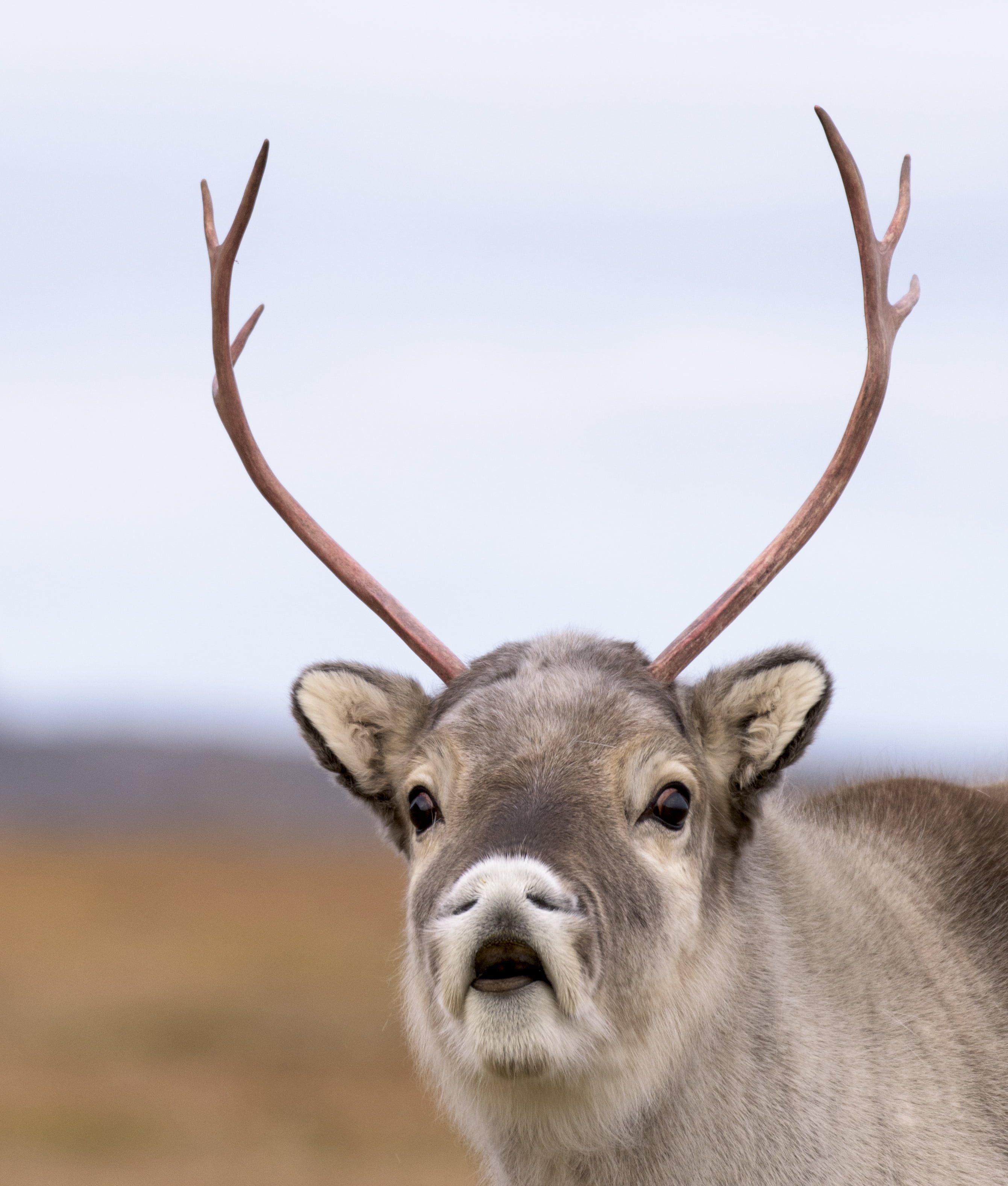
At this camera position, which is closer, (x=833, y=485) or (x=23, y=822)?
(x=833, y=485)

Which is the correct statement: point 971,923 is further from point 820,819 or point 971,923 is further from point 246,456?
point 246,456

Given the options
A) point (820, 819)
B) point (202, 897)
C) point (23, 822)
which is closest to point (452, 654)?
point (820, 819)

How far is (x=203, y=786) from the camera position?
145 meters

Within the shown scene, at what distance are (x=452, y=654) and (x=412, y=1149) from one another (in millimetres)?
18245

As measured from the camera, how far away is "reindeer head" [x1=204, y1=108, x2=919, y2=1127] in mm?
5805

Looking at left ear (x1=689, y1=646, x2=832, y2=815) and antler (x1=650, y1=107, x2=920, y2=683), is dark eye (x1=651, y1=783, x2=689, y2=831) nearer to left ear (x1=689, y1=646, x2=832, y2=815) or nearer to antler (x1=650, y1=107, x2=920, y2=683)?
left ear (x1=689, y1=646, x2=832, y2=815)

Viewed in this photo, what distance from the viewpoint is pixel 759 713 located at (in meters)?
6.95

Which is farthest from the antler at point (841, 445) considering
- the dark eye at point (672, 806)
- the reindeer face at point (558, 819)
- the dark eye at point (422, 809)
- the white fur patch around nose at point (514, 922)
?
the white fur patch around nose at point (514, 922)

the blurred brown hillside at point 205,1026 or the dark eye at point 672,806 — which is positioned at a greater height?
the dark eye at point 672,806

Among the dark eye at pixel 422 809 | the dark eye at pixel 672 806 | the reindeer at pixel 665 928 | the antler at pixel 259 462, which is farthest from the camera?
the antler at pixel 259 462

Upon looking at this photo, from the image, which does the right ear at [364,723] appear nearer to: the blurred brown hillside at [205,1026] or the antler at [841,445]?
the blurred brown hillside at [205,1026]

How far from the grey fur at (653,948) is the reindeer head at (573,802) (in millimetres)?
12

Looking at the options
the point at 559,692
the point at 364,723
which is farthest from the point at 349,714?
the point at 559,692

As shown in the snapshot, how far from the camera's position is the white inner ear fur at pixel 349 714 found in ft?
24.5
